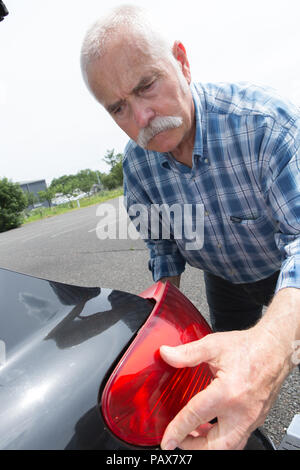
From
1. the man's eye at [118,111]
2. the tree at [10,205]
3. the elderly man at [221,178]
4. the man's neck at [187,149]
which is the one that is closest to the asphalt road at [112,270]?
the elderly man at [221,178]

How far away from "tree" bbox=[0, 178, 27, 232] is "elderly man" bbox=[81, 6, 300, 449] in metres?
20.3

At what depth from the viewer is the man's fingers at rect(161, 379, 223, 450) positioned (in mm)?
640

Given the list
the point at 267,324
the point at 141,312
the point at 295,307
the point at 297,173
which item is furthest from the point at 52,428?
the point at 297,173

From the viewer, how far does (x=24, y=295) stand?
933 mm

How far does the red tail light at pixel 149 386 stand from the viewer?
0.65m

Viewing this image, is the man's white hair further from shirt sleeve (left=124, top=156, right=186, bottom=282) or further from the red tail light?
the red tail light

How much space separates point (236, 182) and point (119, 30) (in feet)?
2.36

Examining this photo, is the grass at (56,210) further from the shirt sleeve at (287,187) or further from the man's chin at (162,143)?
the shirt sleeve at (287,187)

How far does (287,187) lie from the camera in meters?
1.09

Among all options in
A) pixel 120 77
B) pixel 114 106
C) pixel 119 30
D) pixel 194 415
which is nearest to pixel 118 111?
pixel 114 106

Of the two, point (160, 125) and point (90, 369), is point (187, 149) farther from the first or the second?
point (90, 369)

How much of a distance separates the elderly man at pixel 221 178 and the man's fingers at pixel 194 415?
11mm
